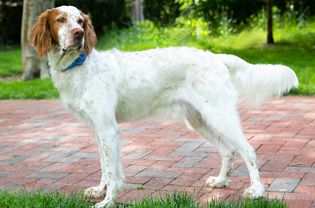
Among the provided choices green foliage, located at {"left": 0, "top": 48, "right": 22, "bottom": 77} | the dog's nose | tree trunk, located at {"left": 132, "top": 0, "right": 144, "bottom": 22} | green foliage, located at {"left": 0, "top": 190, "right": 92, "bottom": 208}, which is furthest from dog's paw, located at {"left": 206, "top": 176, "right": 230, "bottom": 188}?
tree trunk, located at {"left": 132, "top": 0, "right": 144, "bottom": 22}

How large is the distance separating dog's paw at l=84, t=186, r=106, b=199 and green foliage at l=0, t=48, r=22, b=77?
378 inches

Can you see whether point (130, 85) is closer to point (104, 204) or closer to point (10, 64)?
point (104, 204)

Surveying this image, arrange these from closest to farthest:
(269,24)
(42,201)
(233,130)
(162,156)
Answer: (42,201), (233,130), (162,156), (269,24)

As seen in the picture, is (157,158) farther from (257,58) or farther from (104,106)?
(257,58)

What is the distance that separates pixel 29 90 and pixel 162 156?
16.3 feet

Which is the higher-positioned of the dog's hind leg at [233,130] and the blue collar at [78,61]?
the blue collar at [78,61]

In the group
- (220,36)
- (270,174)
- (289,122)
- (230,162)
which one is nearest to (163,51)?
(230,162)

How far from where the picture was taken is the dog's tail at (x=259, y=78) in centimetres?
452

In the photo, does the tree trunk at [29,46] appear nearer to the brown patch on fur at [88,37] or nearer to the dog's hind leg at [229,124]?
the brown patch on fur at [88,37]

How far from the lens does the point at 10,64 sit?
1478cm

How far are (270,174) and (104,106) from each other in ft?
A: 5.06

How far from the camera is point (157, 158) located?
5352 mm

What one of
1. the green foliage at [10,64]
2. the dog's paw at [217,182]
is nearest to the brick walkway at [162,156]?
the dog's paw at [217,182]

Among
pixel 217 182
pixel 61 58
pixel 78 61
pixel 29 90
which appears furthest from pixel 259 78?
pixel 29 90
